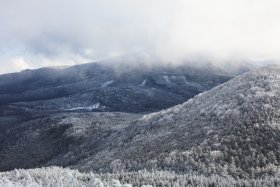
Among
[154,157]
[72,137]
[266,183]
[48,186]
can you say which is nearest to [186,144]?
[154,157]

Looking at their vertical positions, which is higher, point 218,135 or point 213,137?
point 218,135

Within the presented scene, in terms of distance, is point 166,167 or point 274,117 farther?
point 274,117

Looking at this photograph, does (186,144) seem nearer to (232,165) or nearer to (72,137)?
(232,165)

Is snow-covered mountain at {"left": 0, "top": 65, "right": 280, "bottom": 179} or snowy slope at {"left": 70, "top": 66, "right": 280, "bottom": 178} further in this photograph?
snowy slope at {"left": 70, "top": 66, "right": 280, "bottom": 178}

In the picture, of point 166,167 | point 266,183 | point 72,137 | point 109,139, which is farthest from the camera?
point 72,137

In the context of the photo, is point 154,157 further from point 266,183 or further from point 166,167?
point 266,183

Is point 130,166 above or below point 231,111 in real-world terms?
below

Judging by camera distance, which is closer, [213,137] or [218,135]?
[213,137]

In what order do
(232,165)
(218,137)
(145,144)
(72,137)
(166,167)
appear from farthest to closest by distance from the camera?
(72,137), (145,144), (218,137), (166,167), (232,165)

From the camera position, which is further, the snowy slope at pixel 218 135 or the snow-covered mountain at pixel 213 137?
the snowy slope at pixel 218 135

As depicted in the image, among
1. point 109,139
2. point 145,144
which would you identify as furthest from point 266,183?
point 109,139
